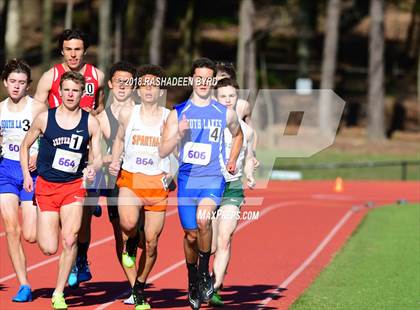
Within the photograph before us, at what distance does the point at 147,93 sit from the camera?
420 inches

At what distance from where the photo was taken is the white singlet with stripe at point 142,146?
10688 mm

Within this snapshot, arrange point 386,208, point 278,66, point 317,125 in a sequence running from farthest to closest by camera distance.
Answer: point 278,66
point 317,125
point 386,208

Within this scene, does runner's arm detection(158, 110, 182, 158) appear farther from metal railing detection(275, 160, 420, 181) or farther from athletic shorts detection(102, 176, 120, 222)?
metal railing detection(275, 160, 420, 181)

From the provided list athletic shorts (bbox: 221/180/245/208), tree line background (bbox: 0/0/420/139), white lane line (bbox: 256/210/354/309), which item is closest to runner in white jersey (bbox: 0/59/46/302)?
athletic shorts (bbox: 221/180/245/208)

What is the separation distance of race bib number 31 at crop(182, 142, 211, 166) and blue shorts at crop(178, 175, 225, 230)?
16 cm

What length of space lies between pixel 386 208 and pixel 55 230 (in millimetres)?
15822

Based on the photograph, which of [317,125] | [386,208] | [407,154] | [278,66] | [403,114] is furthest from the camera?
[278,66]

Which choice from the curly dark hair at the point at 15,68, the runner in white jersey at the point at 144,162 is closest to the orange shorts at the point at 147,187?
A: the runner in white jersey at the point at 144,162

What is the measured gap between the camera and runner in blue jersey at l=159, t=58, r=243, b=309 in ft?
34.7

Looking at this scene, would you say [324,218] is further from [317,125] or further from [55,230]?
[317,125]

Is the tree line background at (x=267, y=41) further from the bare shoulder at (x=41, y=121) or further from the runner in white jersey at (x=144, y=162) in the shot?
the bare shoulder at (x=41, y=121)

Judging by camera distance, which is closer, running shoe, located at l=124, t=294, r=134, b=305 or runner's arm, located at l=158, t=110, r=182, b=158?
runner's arm, located at l=158, t=110, r=182, b=158

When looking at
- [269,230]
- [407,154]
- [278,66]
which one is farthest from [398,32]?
[269,230]

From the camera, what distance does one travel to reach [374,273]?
15078mm
